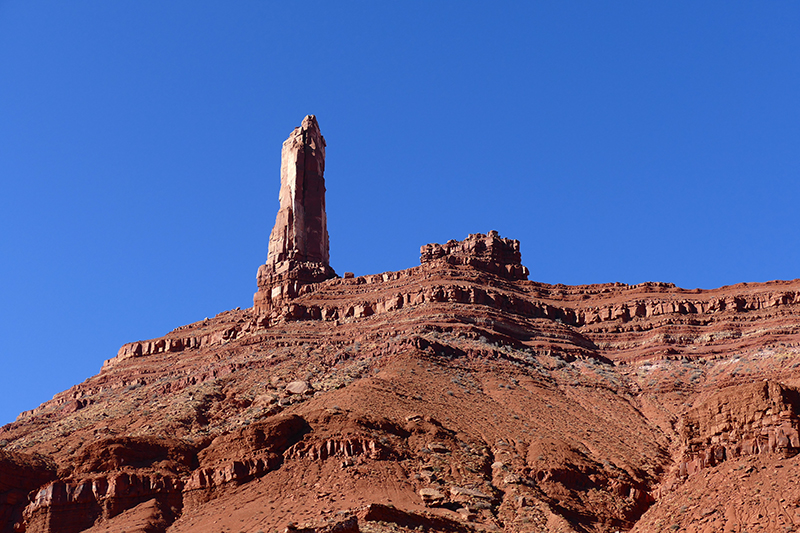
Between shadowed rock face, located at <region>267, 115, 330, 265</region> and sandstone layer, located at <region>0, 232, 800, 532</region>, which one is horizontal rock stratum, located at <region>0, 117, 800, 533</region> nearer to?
sandstone layer, located at <region>0, 232, 800, 532</region>

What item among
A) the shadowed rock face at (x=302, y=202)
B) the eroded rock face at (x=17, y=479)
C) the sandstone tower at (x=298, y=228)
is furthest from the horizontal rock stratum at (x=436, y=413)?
the shadowed rock face at (x=302, y=202)

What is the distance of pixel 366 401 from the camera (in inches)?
2537

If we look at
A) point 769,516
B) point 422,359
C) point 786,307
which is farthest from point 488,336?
point 769,516

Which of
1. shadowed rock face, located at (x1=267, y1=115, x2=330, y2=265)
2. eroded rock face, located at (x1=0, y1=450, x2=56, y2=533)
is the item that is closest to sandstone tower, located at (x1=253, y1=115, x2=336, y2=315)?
shadowed rock face, located at (x1=267, y1=115, x2=330, y2=265)

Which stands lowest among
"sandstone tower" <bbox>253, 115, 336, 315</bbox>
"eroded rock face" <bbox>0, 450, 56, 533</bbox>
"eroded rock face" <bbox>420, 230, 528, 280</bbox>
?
"eroded rock face" <bbox>0, 450, 56, 533</bbox>

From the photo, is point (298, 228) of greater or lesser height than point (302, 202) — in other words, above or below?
below

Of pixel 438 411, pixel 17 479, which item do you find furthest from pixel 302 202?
pixel 17 479

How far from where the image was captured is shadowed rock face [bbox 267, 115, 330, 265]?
107062 mm

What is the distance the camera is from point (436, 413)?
64188mm

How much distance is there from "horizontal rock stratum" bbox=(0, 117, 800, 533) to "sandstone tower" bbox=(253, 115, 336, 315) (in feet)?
1.26

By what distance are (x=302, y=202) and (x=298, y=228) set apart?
3862 mm

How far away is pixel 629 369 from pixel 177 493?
39.0 meters

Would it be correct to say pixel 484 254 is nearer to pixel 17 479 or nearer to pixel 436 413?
pixel 436 413

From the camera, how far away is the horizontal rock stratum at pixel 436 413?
48406 millimetres
